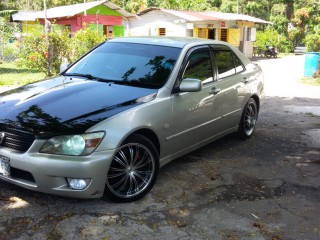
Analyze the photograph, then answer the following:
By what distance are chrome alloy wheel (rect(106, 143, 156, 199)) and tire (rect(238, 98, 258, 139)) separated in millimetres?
2627

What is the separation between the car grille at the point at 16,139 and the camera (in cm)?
360

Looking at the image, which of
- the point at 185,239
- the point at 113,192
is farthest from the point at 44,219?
the point at 185,239

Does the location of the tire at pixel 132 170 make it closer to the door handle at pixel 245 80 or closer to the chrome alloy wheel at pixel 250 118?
the door handle at pixel 245 80

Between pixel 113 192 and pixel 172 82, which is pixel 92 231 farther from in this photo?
pixel 172 82

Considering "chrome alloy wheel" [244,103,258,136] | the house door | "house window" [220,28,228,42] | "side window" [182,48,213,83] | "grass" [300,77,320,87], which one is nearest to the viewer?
"side window" [182,48,213,83]

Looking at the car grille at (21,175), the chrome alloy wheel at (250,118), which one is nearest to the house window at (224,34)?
the chrome alloy wheel at (250,118)

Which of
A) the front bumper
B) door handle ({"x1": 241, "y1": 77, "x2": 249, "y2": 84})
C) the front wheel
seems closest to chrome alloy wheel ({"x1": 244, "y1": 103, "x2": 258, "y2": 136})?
door handle ({"x1": 241, "y1": 77, "x2": 249, "y2": 84})

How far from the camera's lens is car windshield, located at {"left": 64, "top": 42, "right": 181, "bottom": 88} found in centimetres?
465

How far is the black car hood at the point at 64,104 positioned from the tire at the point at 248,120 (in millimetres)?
2531

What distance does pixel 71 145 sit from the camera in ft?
11.7

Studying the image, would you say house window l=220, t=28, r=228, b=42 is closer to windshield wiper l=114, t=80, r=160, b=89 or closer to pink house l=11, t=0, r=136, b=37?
pink house l=11, t=0, r=136, b=37

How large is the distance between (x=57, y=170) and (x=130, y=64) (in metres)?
1.87

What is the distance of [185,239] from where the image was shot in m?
3.42

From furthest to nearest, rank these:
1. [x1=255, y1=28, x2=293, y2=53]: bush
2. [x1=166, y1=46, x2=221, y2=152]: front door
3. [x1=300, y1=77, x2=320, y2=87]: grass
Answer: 1. [x1=255, y1=28, x2=293, y2=53]: bush
2. [x1=300, y1=77, x2=320, y2=87]: grass
3. [x1=166, y1=46, x2=221, y2=152]: front door
